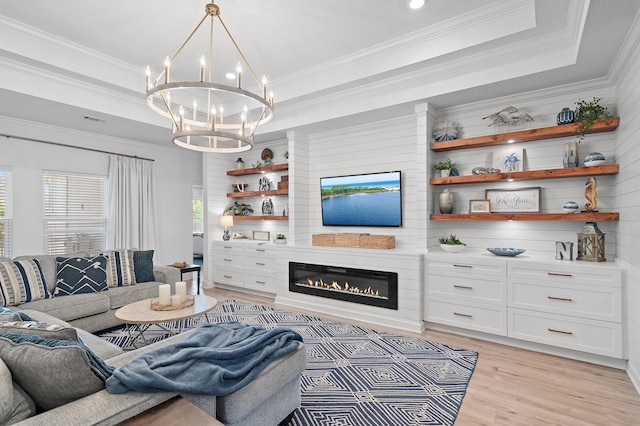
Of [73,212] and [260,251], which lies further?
[260,251]

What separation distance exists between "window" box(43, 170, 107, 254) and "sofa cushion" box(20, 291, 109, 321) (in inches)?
78.0

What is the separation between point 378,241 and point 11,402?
11.7 ft

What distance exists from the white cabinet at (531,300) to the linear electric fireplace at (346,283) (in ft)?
1.47

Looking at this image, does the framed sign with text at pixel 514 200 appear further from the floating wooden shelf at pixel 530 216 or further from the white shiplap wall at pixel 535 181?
the floating wooden shelf at pixel 530 216

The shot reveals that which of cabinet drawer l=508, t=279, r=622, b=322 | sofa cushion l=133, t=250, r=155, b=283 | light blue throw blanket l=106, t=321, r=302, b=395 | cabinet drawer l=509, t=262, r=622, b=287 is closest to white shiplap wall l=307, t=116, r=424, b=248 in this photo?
cabinet drawer l=509, t=262, r=622, b=287

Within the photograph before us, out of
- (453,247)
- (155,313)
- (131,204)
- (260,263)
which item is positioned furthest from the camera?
(131,204)

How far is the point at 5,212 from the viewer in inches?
179

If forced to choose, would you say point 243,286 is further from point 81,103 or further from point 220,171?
point 81,103

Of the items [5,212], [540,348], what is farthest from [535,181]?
[5,212]

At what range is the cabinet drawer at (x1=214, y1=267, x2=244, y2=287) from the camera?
5.58 metres

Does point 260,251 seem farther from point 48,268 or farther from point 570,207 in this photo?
point 570,207

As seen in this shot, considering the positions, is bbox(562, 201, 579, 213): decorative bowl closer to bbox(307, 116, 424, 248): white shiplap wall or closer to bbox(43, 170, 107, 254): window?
bbox(307, 116, 424, 248): white shiplap wall

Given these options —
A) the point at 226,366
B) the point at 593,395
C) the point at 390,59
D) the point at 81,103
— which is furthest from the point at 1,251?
the point at 593,395

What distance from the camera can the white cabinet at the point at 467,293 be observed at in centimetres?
331
